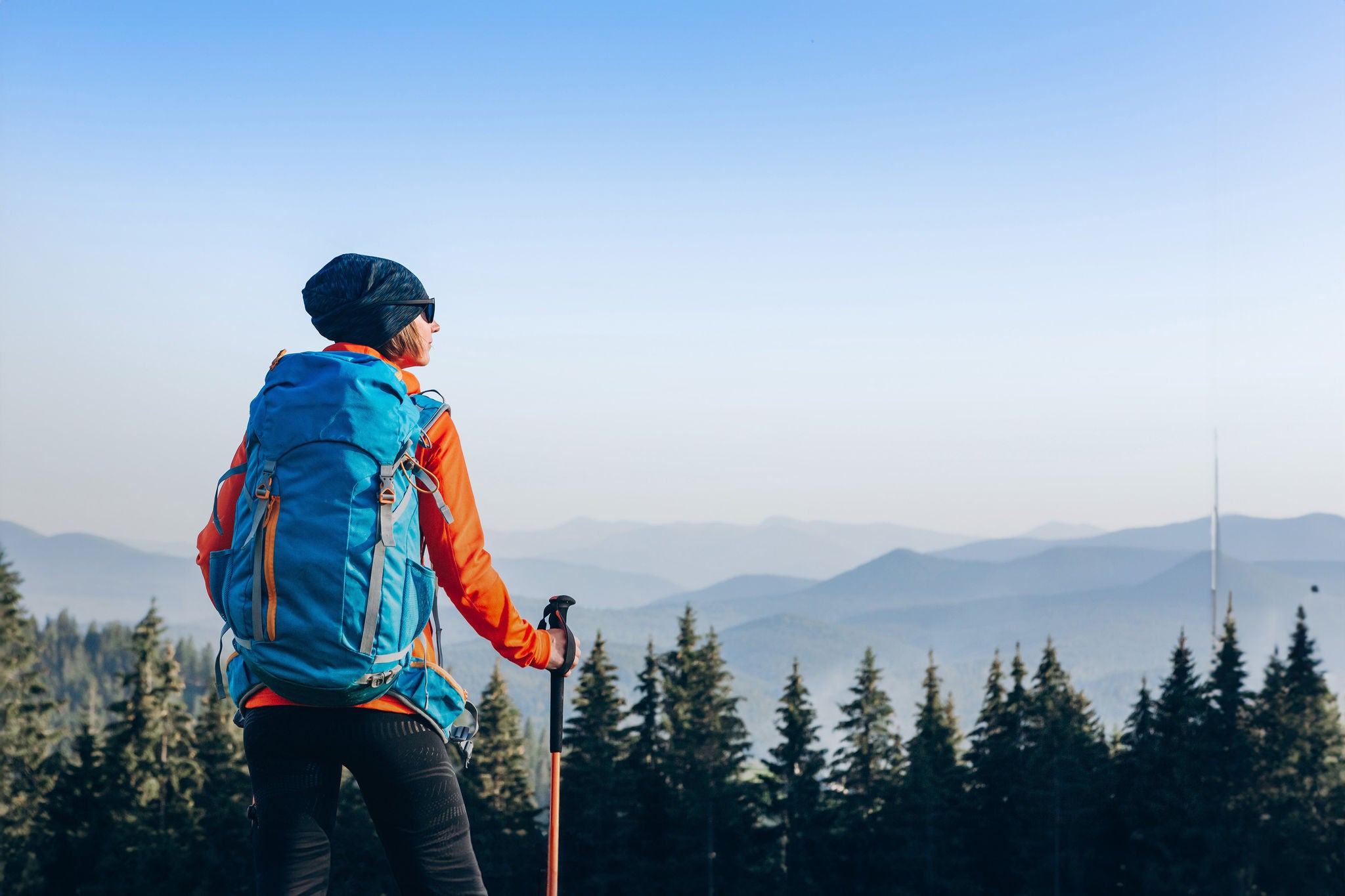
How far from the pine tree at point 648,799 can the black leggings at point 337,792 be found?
4095 centimetres

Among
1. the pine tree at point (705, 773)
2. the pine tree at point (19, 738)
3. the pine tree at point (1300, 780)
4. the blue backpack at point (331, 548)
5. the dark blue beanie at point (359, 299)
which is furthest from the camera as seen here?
the pine tree at point (705, 773)

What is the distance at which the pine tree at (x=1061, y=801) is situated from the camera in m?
44.8

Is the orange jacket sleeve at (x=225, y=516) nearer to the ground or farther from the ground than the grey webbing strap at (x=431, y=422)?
nearer to the ground

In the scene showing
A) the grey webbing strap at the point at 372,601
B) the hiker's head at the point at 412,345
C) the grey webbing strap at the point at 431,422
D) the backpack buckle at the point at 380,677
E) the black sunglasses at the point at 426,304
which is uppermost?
the black sunglasses at the point at 426,304

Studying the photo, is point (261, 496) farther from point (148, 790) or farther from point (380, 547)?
point (148, 790)

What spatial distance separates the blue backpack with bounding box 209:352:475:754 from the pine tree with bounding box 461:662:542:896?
40.5 meters

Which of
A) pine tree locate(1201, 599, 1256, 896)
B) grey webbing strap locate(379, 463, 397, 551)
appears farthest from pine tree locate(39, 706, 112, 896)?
grey webbing strap locate(379, 463, 397, 551)

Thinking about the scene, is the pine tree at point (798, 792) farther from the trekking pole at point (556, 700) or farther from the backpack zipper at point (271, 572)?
the backpack zipper at point (271, 572)

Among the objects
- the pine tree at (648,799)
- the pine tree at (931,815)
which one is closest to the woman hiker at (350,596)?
the pine tree at (648,799)

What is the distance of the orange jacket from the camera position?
3498 mm

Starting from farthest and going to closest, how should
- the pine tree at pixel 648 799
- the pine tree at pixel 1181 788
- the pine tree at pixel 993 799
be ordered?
the pine tree at pixel 993 799 < the pine tree at pixel 648 799 < the pine tree at pixel 1181 788

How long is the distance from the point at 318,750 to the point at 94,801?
1882 inches

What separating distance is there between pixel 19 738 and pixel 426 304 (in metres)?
45.5

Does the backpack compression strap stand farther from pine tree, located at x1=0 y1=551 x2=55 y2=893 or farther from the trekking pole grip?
pine tree, located at x1=0 y1=551 x2=55 y2=893
